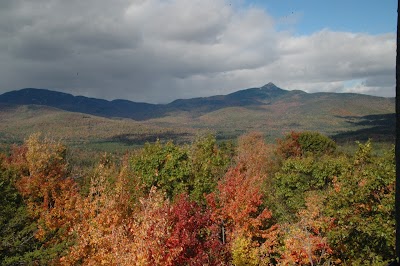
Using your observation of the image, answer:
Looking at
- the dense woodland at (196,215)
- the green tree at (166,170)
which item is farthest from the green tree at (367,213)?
the green tree at (166,170)

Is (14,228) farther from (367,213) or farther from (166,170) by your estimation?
(367,213)

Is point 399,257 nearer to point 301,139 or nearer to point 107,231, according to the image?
point 107,231

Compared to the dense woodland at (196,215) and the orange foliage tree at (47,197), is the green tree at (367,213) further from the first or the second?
the orange foliage tree at (47,197)

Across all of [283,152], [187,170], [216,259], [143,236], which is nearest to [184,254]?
[216,259]

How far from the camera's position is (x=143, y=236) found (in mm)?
19656

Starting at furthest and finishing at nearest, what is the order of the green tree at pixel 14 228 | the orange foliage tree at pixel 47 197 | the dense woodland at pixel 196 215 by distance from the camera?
the orange foliage tree at pixel 47 197 < the green tree at pixel 14 228 < the dense woodland at pixel 196 215

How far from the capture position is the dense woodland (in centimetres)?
2109

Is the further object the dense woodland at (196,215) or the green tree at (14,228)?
the green tree at (14,228)

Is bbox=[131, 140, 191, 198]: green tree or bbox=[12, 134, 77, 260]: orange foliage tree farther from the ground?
bbox=[131, 140, 191, 198]: green tree

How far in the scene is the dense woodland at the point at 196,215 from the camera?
21.1 meters

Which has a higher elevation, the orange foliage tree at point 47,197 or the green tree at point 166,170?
the green tree at point 166,170

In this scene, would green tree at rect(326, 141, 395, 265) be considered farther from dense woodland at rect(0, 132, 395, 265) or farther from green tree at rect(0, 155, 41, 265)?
green tree at rect(0, 155, 41, 265)

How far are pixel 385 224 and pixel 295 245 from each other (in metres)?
11.6

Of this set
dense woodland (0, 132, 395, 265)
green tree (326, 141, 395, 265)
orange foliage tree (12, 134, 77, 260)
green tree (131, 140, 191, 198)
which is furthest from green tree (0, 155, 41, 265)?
green tree (326, 141, 395, 265)
